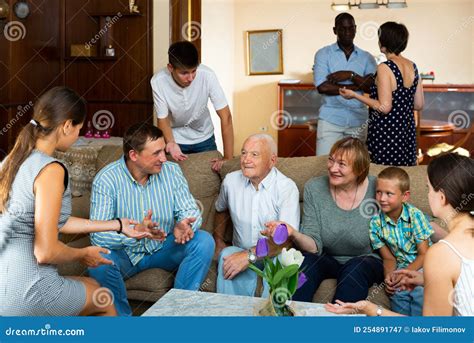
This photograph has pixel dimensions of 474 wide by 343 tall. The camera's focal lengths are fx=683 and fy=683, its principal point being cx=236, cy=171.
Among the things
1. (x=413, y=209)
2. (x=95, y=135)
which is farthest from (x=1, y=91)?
(x=413, y=209)

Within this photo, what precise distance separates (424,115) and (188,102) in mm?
4135

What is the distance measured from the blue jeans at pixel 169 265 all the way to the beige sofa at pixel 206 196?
4cm

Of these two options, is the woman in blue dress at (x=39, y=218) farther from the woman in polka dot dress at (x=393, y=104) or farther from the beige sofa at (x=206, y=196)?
the woman in polka dot dress at (x=393, y=104)

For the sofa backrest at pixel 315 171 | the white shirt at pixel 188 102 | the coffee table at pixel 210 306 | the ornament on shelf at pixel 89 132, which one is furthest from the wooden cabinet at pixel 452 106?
the coffee table at pixel 210 306

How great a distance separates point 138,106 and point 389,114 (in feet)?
7.16

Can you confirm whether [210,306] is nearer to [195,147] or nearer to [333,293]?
[333,293]

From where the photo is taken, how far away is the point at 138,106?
510 cm

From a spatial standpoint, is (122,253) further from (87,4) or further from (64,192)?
(87,4)

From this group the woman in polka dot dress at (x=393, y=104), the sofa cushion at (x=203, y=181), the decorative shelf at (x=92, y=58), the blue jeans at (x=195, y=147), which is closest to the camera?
the sofa cushion at (x=203, y=181)

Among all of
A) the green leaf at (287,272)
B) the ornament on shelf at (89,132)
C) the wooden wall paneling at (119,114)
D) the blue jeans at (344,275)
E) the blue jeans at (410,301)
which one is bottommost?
the blue jeans at (410,301)

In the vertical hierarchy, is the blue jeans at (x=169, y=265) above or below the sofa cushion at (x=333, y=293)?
above

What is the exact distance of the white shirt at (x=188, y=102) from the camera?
3.64 metres

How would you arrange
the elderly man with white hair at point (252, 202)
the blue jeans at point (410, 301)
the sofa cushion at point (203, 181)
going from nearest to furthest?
the blue jeans at point (410, 301) → the elderly man with white hair at point (252, 202) → the sofa cushion at point (203, 181)

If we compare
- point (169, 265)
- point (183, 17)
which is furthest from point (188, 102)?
point (183, 17)
